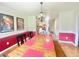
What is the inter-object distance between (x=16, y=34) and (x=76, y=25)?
2.37 feet

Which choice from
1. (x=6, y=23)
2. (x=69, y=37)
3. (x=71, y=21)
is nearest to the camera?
(x=6, y=23)

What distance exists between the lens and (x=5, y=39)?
876mm

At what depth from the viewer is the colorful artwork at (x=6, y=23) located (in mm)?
871

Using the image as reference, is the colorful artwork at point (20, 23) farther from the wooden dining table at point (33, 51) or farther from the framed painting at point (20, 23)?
the wooden dining table at point (33, 51)

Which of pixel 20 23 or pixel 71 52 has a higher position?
pixel 20 23

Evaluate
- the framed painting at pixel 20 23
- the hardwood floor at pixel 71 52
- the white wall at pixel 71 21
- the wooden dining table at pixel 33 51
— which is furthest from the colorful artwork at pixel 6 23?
the hardwood floor at pixel 71 52

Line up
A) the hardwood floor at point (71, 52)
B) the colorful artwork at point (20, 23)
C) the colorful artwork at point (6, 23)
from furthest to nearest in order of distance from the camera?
the hardwood floor at point (71, 52)
the colorful artwork at point (20, 23)
the colorful artwork at point (6, 23)

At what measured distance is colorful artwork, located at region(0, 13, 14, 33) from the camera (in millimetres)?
871

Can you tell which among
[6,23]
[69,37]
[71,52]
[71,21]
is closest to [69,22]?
[71,21]

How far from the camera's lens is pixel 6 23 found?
91 centimetres

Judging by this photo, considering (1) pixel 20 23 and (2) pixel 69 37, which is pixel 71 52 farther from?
(1) pixel 20 23

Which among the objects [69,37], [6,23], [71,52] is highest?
[6,23]

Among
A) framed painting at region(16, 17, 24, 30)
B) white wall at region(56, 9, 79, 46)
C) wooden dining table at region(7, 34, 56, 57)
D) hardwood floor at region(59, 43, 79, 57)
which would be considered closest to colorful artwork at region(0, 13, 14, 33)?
framed painting at region(16, 17, 24, 30)

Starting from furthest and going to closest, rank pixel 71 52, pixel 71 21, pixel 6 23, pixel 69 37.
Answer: pixel 71 52
pixel 69 37
pixel 71 21
pixel 6 23
